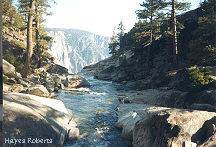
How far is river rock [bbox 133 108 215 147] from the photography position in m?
3.00

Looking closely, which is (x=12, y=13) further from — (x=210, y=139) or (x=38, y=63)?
(x=210, y=139)

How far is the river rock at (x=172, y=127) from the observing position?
3.00m

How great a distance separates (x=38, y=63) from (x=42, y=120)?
17531 millimetres

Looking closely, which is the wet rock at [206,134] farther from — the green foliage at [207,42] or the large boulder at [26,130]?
the green foliage at [207,42]

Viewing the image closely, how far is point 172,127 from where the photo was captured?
10.3 ft

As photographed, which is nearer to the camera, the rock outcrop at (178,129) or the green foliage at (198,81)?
the rock outcrop at (178,129)

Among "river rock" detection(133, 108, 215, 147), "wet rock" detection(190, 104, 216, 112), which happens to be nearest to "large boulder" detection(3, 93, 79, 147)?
"river rock" detection(133, 108, 215, 147)

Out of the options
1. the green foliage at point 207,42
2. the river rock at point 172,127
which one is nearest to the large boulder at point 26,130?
the river rock at point 172,127

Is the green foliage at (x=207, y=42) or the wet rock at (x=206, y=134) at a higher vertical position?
the green foliage at (x=207, y=42)

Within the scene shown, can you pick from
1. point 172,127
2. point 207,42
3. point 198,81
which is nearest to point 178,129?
point 172,127

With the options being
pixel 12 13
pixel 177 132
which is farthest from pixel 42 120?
pixel 12 13

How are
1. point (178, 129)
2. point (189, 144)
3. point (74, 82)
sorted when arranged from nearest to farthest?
1. point (189, 144)
2. point (178, 129)
3. point (74, 82)

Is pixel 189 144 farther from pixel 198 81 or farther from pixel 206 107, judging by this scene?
pixel 198 81

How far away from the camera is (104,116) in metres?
7.16
